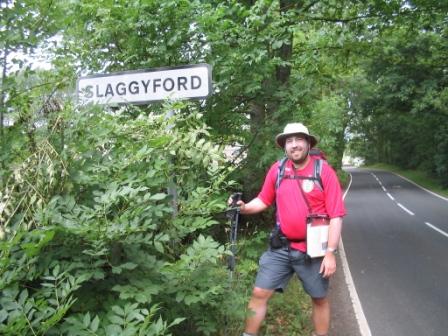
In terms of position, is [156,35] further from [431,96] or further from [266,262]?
[431,96]

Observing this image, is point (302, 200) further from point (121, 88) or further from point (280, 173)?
point (121, 88)

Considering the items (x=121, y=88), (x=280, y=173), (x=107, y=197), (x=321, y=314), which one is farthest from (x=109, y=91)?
(x=321, y=314)

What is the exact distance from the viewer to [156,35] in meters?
4.31

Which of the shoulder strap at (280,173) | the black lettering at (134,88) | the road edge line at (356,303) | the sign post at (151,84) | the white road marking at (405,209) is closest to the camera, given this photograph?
the sign post at (151,84)

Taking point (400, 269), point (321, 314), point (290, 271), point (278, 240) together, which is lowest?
point (400, 269)

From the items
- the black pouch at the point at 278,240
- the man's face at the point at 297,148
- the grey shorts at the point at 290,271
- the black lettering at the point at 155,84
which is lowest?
the grey shorts at the point at 290,271

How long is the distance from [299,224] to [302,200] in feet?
0.61

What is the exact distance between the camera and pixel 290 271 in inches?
149

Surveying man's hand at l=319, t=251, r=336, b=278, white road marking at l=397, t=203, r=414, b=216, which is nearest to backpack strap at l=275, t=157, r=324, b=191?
man's hand at l=319, t=251, r=336, b=278

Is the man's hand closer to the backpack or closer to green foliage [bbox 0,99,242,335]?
the backpack

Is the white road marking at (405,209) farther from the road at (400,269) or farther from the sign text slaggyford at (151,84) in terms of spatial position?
the sign text slaggyford at (151,84)

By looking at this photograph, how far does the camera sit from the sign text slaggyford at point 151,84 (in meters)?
3.31

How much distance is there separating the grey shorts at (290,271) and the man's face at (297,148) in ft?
2.40

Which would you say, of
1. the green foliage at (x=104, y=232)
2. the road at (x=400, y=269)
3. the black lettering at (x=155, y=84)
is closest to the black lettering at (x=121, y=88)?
the black lettering at (x=155, y=84)
